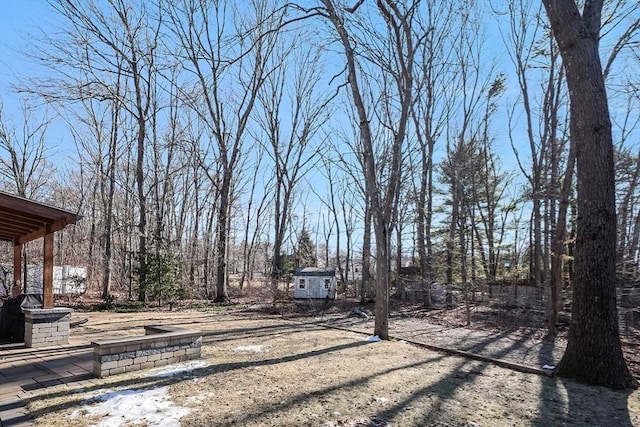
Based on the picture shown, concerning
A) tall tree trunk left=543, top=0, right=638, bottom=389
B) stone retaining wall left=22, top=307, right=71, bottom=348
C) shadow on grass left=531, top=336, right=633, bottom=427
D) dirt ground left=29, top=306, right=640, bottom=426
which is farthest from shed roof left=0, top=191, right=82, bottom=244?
tall tree trunk left=543, top=0, right=638, bottom=389

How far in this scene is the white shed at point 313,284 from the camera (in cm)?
1546

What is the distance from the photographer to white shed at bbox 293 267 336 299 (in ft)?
50.7

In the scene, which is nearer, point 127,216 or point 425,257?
point 425,257

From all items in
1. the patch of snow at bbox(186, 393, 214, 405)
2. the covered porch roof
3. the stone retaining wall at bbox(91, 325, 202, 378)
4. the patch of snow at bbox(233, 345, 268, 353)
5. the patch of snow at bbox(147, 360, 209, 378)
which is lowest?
the patch of snow at bbox(233, 345, 268, 353)

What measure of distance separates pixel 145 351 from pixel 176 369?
431mm

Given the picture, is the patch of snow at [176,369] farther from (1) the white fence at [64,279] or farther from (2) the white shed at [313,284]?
(1) the white fence at [64,279]

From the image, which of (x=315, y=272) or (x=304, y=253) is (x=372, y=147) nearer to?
(x=315, y=272)

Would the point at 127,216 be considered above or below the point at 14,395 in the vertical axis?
above

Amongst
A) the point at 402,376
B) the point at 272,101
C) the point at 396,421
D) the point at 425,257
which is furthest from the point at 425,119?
the point at 396,421

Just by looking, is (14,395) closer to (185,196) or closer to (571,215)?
(571,215)

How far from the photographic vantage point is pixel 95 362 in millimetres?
4613

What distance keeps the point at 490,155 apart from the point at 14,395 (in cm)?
2114

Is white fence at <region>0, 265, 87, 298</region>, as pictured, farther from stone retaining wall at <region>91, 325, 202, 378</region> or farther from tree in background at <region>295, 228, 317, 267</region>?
tree in background at <region>295, 228, 317, 267</region>

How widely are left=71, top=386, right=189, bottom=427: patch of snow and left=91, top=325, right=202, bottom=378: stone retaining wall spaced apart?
2.25ft
